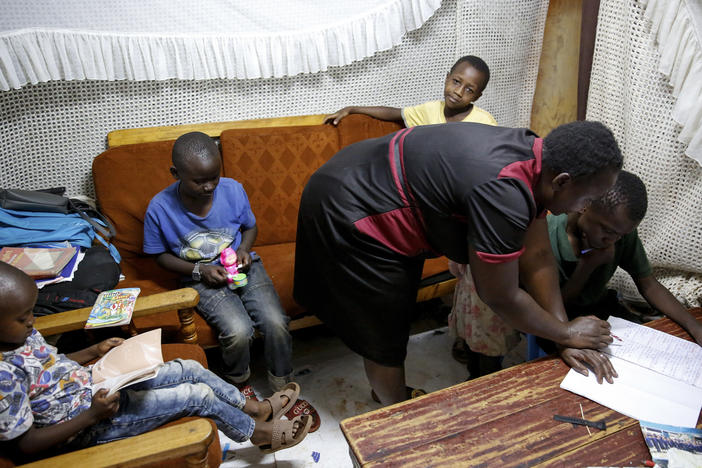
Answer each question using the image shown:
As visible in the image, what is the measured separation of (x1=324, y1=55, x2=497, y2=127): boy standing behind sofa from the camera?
2.46 m

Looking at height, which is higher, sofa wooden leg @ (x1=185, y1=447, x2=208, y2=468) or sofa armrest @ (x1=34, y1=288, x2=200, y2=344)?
sofa armrest @ (x1=34, y1=288, x2=200, y2=344)

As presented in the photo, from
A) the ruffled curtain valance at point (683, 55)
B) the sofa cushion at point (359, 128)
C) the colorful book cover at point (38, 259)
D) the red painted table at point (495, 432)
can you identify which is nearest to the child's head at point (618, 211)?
the red painted table at point (495, 432)

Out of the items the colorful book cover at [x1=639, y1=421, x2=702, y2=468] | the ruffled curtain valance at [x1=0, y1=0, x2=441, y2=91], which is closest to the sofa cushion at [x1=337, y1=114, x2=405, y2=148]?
the ruffled curtain valance at [x1=0, y1=0, x2=441, y2=91]

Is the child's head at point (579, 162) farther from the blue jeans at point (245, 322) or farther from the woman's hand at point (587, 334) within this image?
Answer: the blue jeans at point (245, 322)

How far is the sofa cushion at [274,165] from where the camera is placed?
2.45 metres

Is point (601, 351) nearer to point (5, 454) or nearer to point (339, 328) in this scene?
point (339, 328)

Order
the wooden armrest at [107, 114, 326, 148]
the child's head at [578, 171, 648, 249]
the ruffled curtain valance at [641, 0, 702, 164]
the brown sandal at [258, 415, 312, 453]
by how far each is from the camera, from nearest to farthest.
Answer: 1. the child's head at [578, 171, 648, 249]
2. the brown sandal at [258, 415, 312, 453]
3. the ruffled curtain valance at [641, 0, 702, 164]
4. the wooden armrest at [107, 114, 326, 148]

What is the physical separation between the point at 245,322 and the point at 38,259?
83 cm

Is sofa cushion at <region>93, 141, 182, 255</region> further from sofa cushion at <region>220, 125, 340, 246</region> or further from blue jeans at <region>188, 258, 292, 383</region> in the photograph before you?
blue jeans at <region>188, 258, 292, 383</region>

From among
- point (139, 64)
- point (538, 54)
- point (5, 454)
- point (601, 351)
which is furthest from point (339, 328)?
point (538, 54)

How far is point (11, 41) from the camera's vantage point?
204 centimetres

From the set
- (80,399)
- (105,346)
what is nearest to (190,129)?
(105,346)

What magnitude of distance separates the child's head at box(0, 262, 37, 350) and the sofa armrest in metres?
0.37

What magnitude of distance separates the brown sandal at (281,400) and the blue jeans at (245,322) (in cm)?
8
